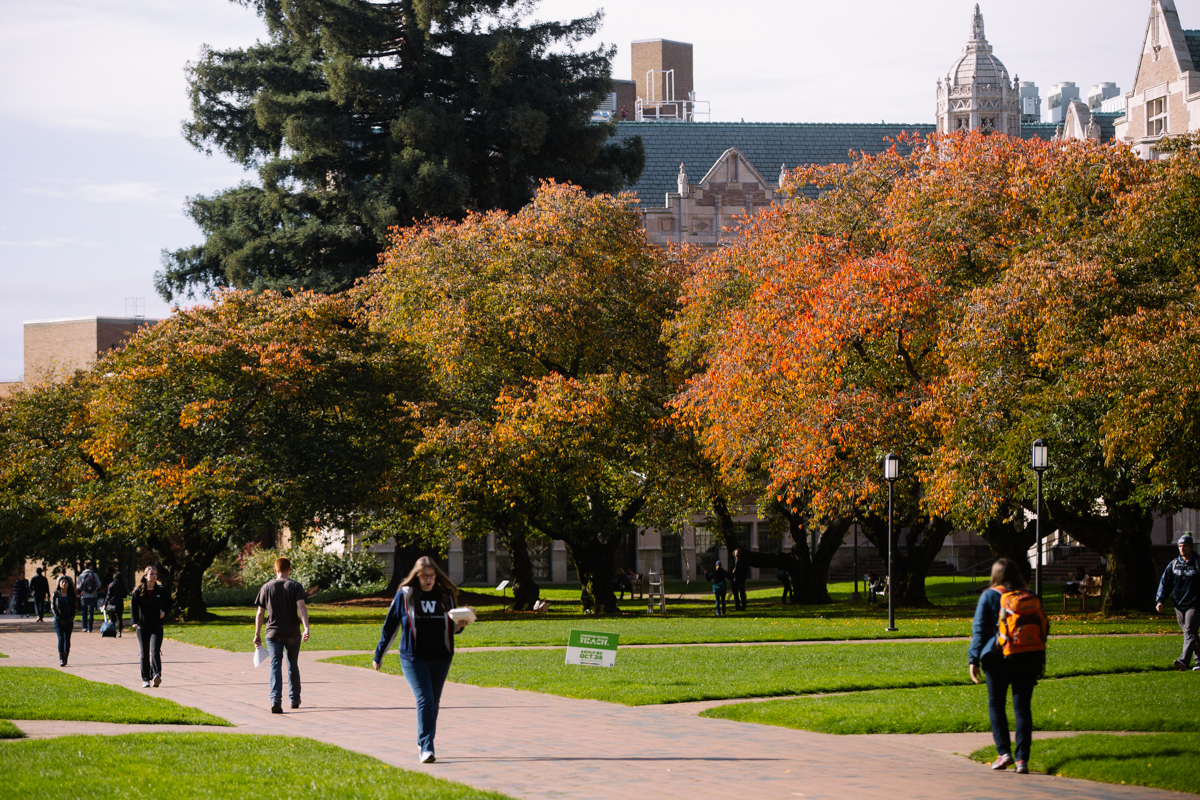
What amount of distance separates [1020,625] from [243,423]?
2671 centimetres

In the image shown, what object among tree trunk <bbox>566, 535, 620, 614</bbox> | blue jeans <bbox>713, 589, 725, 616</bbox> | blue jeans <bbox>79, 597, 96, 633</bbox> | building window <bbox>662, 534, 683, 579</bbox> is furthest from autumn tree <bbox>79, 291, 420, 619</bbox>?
building window <bbox>662, 534, 683, 579</bbox>

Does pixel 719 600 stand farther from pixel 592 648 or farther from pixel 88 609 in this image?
pixel 592 648

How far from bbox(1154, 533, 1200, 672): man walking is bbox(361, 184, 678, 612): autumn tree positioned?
→ 16.3m

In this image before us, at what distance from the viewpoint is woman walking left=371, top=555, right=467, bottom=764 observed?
10414 mm

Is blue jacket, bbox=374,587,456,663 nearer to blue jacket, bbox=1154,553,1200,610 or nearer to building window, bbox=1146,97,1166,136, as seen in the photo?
blue jacket, bbox=1154,553,1200,610

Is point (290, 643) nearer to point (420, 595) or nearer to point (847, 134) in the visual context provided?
point (420, 595)

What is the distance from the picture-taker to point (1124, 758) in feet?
32.3

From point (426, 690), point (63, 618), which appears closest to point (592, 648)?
point (426, 690)

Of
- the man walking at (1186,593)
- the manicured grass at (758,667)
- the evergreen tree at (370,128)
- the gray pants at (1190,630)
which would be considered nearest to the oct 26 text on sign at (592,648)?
the manicured grass at (758,667)

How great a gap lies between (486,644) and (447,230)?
605 inches

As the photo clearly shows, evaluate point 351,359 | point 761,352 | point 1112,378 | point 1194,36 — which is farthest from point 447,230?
point 1194,36

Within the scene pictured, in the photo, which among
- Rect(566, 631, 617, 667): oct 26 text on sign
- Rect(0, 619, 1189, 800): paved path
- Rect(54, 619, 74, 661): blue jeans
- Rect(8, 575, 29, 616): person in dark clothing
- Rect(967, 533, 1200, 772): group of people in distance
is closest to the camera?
Rect(0, 619, 1189, 800): paved path

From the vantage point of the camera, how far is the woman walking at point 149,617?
16.4 meters

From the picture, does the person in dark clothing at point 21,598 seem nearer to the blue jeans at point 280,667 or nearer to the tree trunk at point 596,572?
the tree trunk at point 596,572
